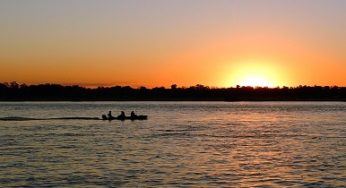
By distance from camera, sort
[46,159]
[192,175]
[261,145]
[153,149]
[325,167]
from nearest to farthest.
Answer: [192,175]
[325,167]
[46,159]
[153,149]
[261,145]

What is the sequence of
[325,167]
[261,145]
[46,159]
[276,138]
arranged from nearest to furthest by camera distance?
[325,167], [46,159], [261,145], [276,138]

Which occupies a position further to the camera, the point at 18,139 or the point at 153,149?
the point at 18,139

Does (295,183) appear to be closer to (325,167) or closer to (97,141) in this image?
(325,167)

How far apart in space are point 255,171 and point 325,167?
4.47 m

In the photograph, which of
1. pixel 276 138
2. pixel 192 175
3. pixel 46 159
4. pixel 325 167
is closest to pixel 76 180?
pixel 192 175

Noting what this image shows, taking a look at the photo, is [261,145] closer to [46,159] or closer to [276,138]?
[276,138]

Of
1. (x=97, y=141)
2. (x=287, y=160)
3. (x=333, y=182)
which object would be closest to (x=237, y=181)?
(x=333, y=182)

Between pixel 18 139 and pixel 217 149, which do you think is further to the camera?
pixel 18 139

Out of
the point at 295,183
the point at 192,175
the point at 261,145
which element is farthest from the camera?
the point at 261,145

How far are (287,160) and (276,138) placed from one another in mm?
20095

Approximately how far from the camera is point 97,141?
5103cm

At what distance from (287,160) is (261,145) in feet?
37.1

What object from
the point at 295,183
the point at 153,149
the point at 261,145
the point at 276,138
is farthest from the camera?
the point at 276,138

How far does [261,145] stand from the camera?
48906mm
